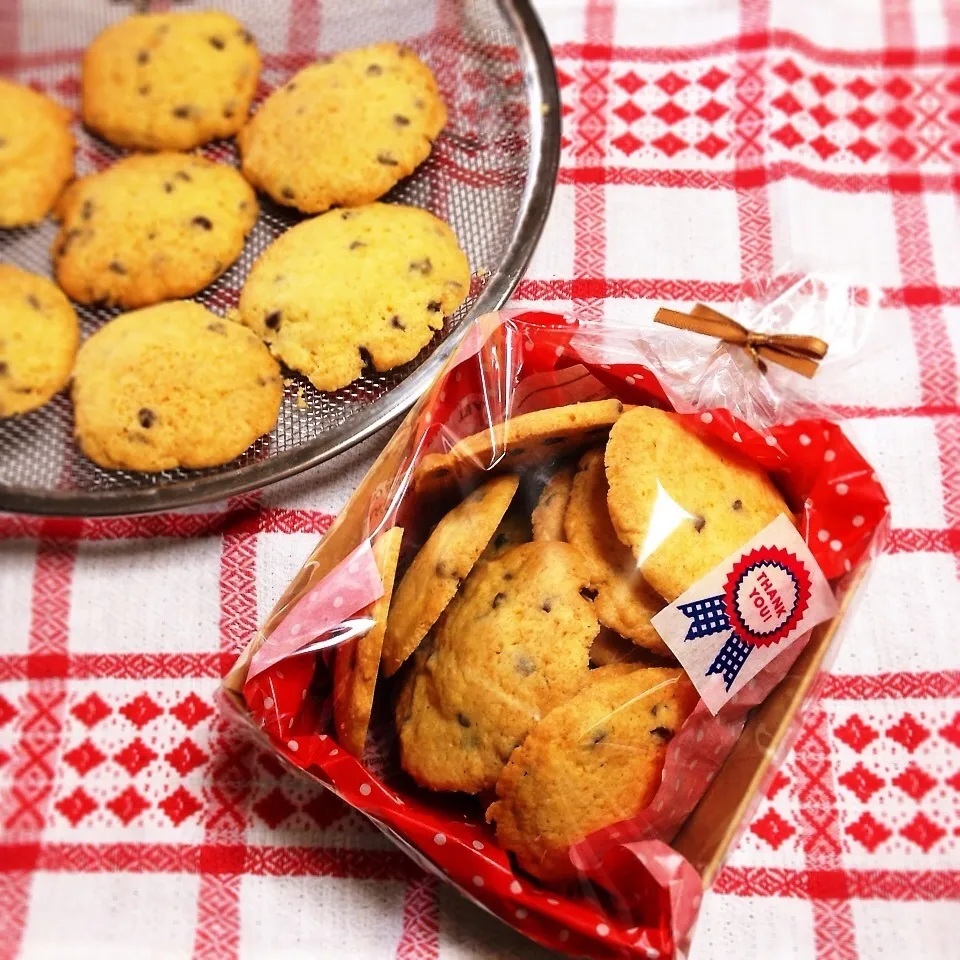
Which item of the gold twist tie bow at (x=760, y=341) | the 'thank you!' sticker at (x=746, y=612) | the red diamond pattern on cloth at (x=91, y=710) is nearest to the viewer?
the 'thank you!' sticker at (x=746, y=612)

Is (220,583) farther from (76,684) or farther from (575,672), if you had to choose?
(575,672)

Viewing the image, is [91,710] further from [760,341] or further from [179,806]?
[760,341]

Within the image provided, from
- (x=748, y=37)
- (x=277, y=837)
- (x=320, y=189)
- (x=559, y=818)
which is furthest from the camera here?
(x=748, y=37)

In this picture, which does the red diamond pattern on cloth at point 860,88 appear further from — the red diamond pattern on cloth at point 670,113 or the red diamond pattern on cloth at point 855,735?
the red diamond pattern on cloth at point 855,735

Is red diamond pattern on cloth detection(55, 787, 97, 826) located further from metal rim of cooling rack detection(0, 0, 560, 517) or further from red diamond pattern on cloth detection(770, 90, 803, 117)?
red diamond pattern on cloth detection(770, 90, 803, 117)

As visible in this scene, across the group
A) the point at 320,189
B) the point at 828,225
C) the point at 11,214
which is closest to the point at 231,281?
the point at 320,189

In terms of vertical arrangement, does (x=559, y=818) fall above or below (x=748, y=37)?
below

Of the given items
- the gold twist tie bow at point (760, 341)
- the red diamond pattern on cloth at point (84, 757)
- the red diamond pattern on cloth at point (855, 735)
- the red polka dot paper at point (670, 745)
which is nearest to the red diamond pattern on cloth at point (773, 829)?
the red diamond pattern on cloth at point (855, 735)

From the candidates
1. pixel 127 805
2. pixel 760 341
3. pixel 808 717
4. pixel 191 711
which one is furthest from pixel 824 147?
pixel 127 805
